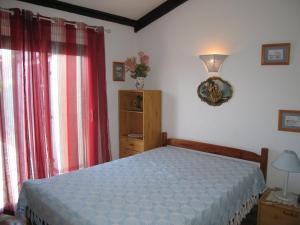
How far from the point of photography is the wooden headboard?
2.77 m

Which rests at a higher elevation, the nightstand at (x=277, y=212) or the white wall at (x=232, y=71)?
the white wall at (x=232, y=71)

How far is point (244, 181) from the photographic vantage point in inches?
95.9

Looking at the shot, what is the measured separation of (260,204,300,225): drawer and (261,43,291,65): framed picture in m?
1.44

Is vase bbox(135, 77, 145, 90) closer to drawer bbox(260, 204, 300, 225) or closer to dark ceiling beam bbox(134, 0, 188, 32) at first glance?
dark ceiling beam bbox(134, 0, 188, 32)

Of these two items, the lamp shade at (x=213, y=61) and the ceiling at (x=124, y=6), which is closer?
the lamp shade at (x=213, y=61)

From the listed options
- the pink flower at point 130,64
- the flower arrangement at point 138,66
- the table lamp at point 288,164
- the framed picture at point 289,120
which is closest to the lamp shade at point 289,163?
the table lamp at point 288,164

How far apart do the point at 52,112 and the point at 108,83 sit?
97cm

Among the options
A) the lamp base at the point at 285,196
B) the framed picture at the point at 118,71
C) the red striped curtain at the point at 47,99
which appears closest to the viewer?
the lamp base at the point at 285,196

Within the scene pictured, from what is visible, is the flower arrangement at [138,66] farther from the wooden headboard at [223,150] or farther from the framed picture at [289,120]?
the framed picture at [289,120]

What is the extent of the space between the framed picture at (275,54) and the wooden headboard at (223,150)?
0.94 metres

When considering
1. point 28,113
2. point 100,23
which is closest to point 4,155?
point 28,113

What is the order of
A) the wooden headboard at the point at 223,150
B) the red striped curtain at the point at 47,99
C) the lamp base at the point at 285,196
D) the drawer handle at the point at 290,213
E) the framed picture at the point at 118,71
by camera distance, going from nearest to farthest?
the drawer handle at the point at 290,213 < the lamp base at the point at 285,196 < the red striped curtain at the point at 47,99 < the wooden headboard at the point at 223,150 < the framed picture at the point at 118,71

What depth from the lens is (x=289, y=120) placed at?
8.70 ft

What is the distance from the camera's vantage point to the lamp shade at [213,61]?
9.87ft
